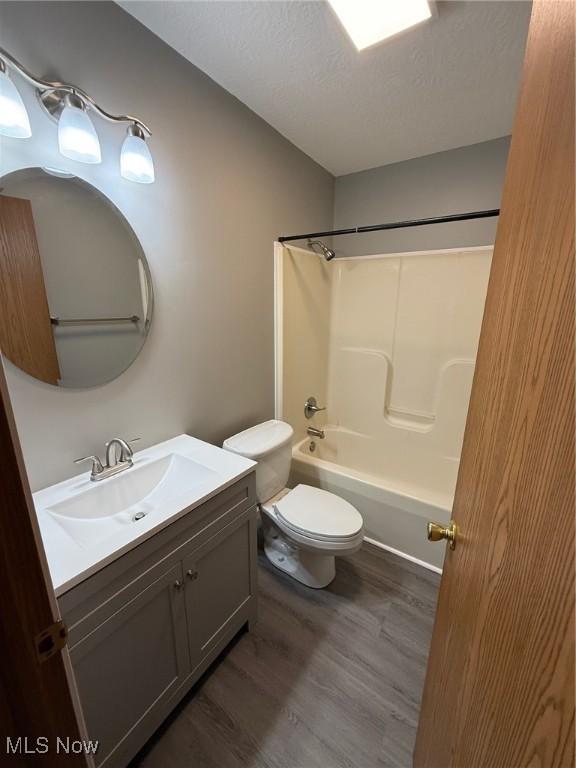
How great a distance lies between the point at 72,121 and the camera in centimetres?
94

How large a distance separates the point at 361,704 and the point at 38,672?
128 centimetres

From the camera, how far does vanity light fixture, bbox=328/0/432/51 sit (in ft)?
3.42

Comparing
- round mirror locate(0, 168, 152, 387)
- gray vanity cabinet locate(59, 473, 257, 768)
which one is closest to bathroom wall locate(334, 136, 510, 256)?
round mirror locate(0, 168, 152, 387)

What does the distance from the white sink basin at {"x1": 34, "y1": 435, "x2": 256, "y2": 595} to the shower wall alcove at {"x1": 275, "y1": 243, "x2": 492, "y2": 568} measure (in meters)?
0.91

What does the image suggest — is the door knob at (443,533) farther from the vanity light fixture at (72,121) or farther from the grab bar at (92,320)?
the vanity light fixture at (72,121)

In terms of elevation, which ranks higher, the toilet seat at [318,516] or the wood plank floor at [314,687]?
the toilet seat at [318,516]

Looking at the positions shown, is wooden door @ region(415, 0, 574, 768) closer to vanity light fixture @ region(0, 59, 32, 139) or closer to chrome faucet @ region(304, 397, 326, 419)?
vanity light fixture @ region(0, 59, 32, 139)

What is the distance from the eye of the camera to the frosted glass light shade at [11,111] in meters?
0.81

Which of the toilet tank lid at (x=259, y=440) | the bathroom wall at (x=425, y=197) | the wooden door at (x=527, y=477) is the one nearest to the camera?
the wooden door at (x=527, y=477)

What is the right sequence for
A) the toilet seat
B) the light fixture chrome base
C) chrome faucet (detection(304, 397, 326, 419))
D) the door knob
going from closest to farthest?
the door knob
the light fixture chrome base
the toilet seat
chrome faucet (detection(304, 397, 326, 419))

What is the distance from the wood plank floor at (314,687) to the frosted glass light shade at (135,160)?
1.97m

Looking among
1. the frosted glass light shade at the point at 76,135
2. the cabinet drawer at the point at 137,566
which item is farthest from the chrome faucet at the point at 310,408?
the frosted glass light shade at the point at 76,135

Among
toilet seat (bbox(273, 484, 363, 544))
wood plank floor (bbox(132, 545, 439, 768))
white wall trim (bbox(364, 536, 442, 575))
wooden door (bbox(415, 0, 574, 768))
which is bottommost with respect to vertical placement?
wood plank floor (bbox(132, 545, 439, 768))
